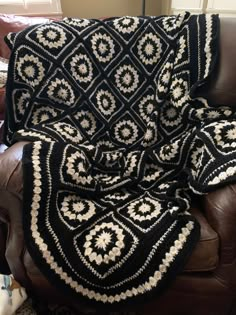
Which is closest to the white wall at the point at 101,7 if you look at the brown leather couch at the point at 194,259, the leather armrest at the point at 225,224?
the brown leather couch at the point at 194,259

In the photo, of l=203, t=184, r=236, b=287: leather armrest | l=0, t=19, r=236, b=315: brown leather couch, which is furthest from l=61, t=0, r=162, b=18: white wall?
l=203, t=184, r=236, b=287: leather armrest

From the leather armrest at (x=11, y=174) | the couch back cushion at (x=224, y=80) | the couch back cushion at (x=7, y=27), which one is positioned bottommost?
the leather armrest at (x=11, y=174)

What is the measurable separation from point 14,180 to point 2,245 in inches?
12.8

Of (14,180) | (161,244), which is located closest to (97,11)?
(14,180)

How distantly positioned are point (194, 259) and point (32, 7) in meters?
2.05

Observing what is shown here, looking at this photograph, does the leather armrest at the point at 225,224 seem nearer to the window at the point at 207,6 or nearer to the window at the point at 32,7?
the window at the point at 207,6

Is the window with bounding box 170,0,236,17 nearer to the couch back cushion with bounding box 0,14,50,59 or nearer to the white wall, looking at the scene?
the white wall

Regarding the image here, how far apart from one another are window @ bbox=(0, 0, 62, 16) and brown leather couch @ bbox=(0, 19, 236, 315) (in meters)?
1.49

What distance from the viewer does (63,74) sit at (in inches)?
52.8

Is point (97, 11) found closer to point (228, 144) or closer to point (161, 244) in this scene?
point (228, 144)

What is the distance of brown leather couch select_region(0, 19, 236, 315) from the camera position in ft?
3.05

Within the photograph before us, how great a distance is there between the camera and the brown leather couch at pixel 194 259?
3.05ft

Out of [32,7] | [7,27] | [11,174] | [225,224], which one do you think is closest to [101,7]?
[32,7]

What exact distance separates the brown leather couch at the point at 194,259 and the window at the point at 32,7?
149 cm
